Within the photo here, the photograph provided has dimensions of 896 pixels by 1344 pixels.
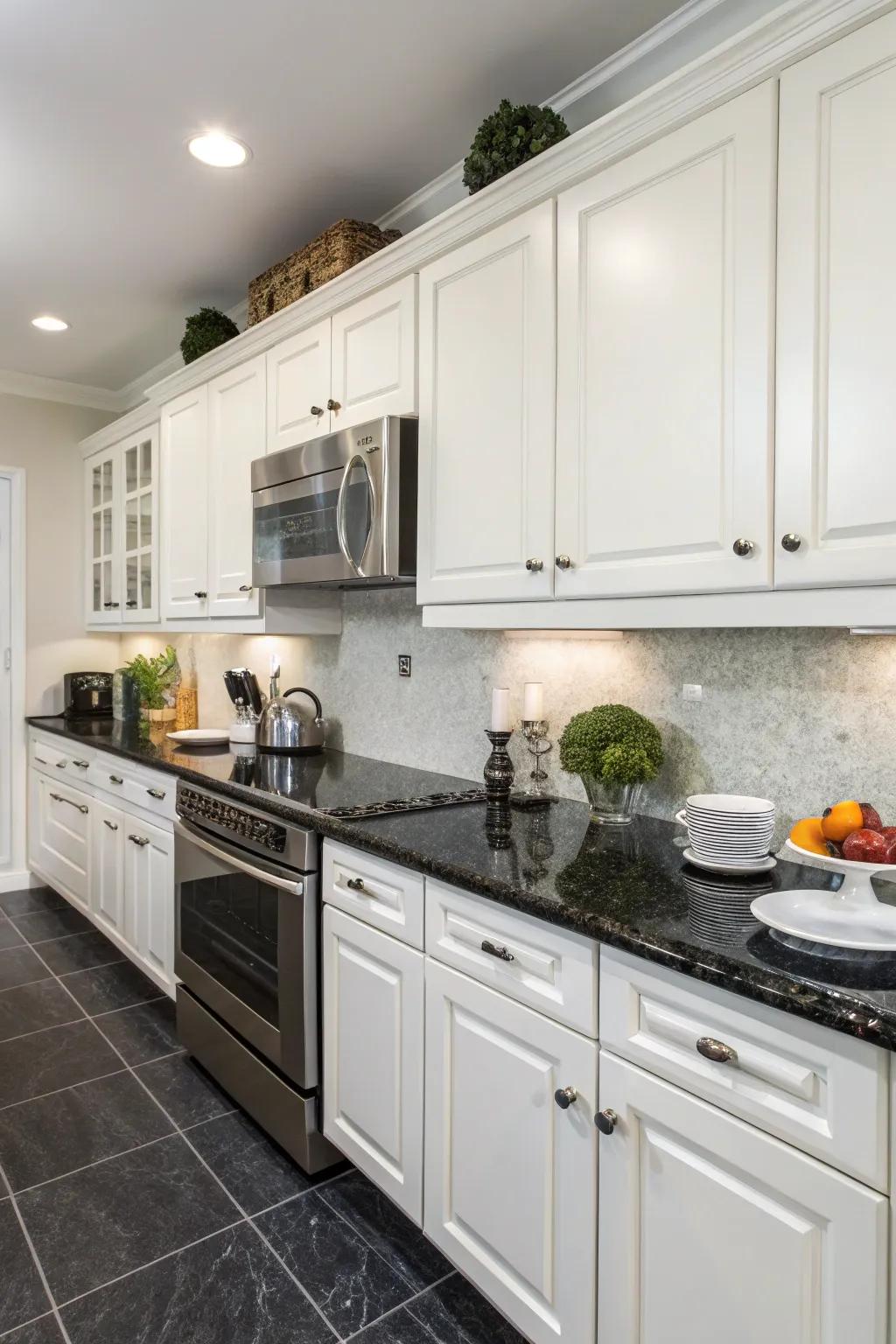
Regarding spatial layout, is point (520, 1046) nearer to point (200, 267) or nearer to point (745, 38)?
point (745, 38)

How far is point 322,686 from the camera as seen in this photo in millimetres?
3141

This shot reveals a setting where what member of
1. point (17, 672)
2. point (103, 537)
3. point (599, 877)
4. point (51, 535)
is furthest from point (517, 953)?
point (51, 535)

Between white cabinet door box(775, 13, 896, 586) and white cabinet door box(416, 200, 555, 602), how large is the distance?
54 cm

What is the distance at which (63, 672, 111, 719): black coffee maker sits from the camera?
14.1 feet

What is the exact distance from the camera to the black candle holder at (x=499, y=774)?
81.0 inches

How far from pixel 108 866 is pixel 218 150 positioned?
8.49 feet

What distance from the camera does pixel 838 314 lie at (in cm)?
125

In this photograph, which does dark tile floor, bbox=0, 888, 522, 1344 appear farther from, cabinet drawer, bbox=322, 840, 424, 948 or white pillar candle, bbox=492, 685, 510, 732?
white pillar candle, bbox=492, 685, 510, 732

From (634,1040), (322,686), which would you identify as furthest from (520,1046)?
(322,686)

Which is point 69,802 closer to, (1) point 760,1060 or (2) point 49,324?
(2) point 49,324

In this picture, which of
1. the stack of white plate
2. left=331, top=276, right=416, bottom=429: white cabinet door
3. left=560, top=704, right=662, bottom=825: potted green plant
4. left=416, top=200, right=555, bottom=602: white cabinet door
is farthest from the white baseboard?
the stack of white plate

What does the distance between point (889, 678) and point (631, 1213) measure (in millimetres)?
979

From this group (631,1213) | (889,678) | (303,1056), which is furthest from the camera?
(303,1056)

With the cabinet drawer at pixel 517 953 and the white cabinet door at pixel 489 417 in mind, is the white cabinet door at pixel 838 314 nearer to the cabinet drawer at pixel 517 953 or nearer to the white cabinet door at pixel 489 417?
the white cabinet door at pixel 489 417
